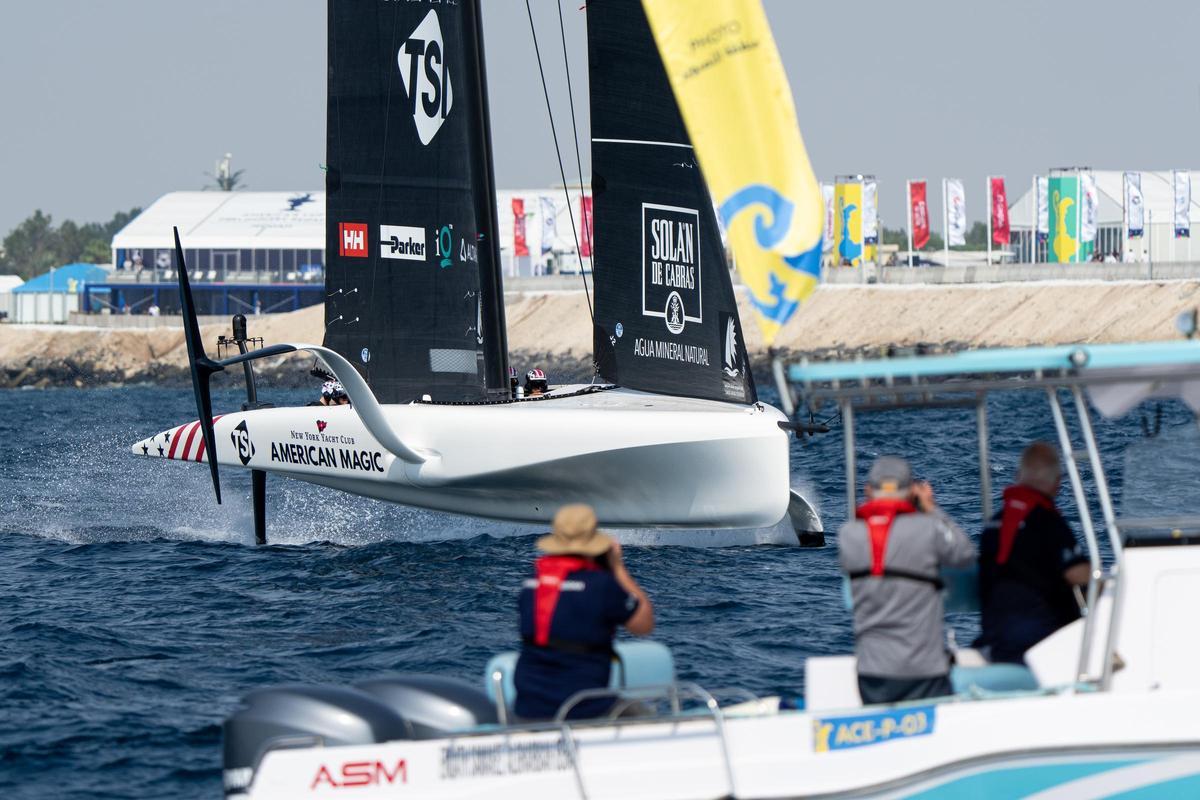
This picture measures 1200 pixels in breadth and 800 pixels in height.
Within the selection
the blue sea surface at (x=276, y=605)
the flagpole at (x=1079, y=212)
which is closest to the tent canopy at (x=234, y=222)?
the flagpole at (x=1079, y=212)

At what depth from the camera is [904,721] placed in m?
7.15

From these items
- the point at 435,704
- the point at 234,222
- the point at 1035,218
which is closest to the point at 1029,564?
the point at 435,704

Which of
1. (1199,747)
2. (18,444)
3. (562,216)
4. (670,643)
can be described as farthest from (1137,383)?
(562,216)

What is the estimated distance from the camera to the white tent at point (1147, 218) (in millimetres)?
88625

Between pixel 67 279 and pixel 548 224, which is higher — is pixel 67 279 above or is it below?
below

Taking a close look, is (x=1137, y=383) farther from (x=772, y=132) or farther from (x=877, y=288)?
(x=877, y=288)

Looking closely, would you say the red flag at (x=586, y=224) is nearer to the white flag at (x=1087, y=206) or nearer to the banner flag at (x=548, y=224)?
the banner flag at (x=548, y=224)

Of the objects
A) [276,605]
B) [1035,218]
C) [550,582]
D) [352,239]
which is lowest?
[276,605]

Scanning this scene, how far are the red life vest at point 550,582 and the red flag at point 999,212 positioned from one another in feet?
250

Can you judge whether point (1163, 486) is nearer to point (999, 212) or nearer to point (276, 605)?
point (276, 605)

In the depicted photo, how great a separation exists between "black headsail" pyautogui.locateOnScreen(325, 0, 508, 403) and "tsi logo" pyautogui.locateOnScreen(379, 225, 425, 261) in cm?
1

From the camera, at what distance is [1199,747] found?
23.0ft

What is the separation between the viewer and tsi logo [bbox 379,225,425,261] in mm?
20141

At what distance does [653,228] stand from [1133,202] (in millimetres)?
65999
